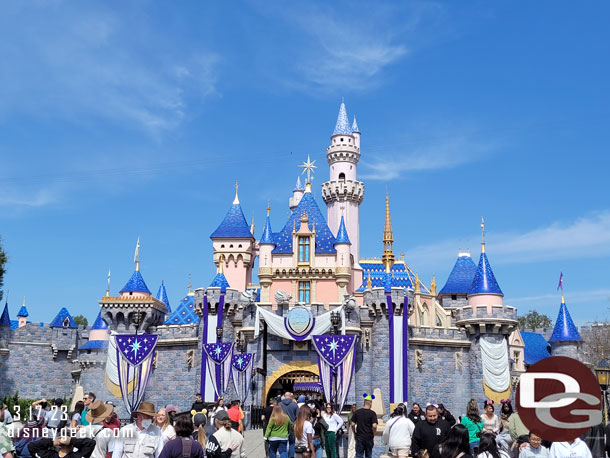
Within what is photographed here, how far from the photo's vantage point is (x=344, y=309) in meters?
28.2

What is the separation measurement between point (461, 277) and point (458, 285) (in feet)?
2.27

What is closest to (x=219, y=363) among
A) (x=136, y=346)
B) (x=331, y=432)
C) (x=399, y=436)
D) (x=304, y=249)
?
(x=136, y=346)

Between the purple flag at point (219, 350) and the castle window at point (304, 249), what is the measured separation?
27.6 feet

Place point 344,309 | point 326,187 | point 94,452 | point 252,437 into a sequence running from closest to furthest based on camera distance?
point 94,452 < point 252,437 < point 344,309 < point 326,187

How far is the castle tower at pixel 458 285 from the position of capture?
42.9m

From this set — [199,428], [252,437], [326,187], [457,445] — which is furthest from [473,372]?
[457,445]

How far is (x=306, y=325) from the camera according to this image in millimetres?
28359

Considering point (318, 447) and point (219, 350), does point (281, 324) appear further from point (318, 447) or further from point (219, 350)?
point (318, 447)

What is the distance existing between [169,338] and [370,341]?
934 cm

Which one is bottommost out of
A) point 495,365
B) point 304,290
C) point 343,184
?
point 495,365

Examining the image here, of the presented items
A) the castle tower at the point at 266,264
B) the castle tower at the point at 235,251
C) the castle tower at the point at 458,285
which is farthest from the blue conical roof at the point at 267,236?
the castle tower at the point at 458,285

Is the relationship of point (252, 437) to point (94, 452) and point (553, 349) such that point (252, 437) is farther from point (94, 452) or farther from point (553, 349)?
point (553, 349)

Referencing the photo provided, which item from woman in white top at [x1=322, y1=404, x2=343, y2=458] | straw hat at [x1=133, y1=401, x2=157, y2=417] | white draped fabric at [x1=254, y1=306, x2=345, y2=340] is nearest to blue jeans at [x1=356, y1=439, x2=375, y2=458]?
woman in white top at [x1=322, y1=404, x2=343, y2=458]

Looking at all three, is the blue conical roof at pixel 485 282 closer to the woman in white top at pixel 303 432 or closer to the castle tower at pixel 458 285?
the castle tower at pixel 458 285
